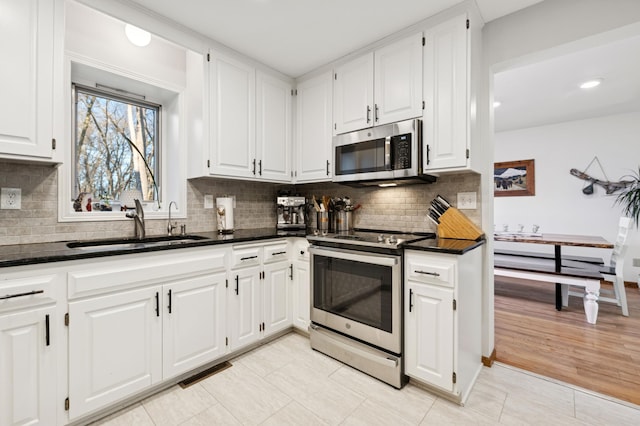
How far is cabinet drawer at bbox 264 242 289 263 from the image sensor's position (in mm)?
2432

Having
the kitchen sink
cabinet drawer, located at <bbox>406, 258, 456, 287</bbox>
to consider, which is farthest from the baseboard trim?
the kitchen sink

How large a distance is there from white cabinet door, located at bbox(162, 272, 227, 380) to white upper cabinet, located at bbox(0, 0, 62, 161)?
1082 millimetres

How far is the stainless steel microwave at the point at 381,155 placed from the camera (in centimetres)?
212

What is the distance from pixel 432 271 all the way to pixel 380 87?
5.02ft

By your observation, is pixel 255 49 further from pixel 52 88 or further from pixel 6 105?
pixel 6 105

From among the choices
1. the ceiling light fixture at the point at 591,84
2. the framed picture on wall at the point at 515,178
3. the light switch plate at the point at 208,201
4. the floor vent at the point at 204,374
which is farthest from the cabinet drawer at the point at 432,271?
the framed picture on wall at the point at 515,178

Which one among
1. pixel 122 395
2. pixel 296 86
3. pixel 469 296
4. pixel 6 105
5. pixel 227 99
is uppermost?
pixel 296 86

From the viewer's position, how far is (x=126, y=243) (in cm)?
211

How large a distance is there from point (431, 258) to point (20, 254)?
87.1 inches

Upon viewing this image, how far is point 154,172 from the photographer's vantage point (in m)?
2.63

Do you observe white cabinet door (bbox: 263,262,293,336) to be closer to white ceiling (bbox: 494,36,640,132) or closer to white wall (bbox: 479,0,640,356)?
white wall (bbox: 479,0,640,356)

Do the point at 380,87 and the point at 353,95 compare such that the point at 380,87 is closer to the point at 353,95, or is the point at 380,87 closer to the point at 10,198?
the point at 353,95

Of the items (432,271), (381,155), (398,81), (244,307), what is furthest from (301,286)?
(398,81)

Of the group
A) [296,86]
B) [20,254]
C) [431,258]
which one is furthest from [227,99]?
[431,258]
